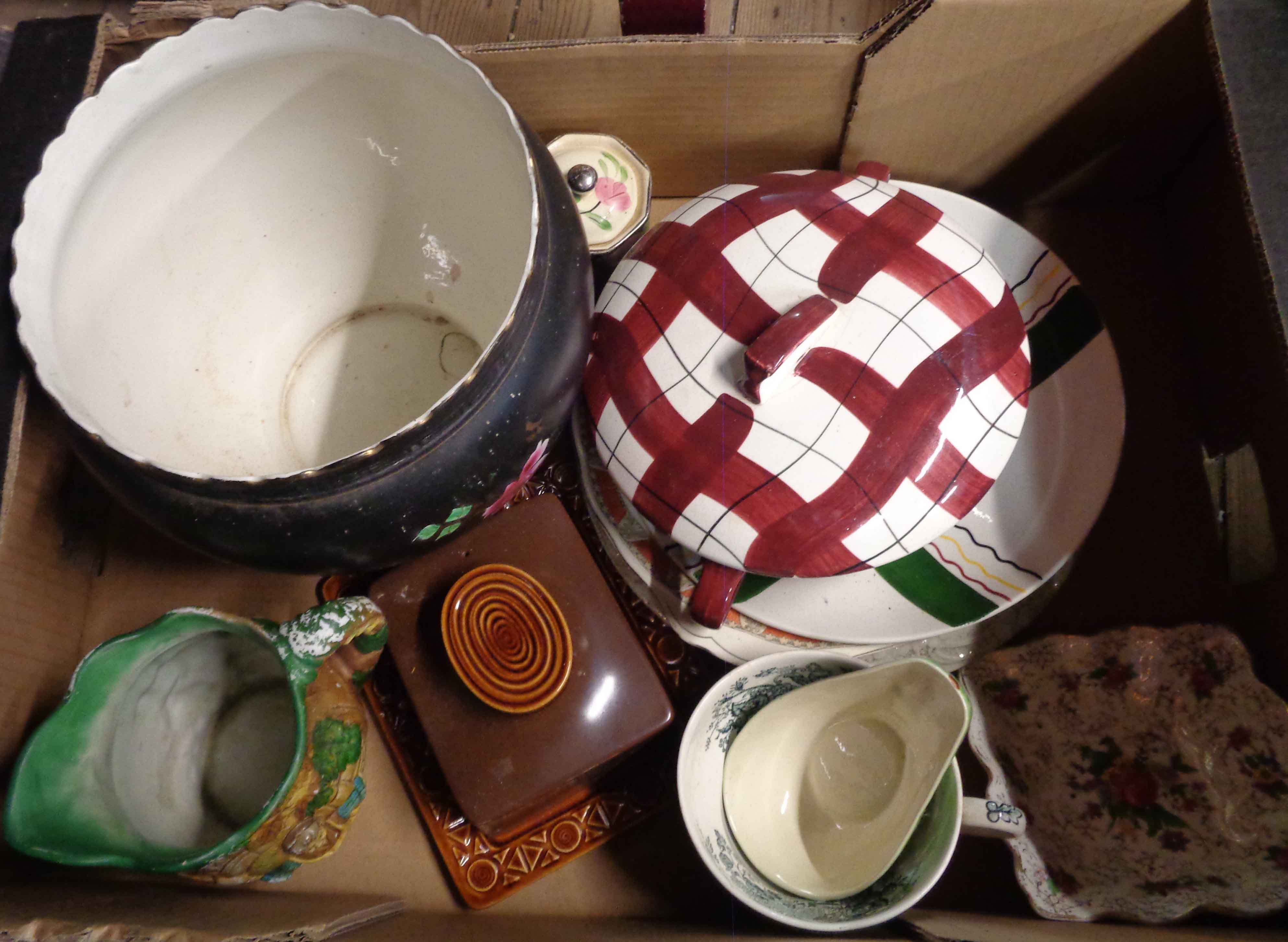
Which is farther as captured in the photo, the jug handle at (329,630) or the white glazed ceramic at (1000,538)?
the white glazed ceramic at (1000,538)

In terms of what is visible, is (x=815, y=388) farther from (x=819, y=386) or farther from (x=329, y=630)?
(x=329, y=630)

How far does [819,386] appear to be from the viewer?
0.48 meters

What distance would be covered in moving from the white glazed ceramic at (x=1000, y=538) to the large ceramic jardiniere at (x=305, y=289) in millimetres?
160

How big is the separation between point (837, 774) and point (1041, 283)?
0.41 meters

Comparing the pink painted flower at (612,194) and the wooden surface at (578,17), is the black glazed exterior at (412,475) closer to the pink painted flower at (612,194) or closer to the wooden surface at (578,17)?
the pink painted flower at (612,194)

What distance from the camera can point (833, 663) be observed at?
0.57 metres

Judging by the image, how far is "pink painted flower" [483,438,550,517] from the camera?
20.3 inches

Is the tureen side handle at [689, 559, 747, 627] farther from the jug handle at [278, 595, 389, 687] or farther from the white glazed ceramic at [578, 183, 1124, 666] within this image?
the jug handle at [278, 595, 389, 687]

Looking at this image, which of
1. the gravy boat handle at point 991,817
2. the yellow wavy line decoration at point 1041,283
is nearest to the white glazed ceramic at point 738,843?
the gravy boat handle at point 991,817

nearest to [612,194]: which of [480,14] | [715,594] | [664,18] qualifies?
[664,18]

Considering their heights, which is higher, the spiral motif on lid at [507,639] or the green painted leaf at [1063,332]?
the green painted leaf at [1063,332]

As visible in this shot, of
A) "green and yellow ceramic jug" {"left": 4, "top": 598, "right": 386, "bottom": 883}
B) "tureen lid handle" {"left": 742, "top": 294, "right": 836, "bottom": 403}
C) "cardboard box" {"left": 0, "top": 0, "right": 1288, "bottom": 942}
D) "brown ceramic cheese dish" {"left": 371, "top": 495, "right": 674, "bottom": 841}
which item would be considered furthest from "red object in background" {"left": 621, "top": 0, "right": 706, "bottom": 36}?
"green and yellow ceramic jug" {"left": 4, "top": 598, "right": 386, "bottom": 883}

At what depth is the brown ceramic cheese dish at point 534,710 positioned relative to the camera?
22.9 inches

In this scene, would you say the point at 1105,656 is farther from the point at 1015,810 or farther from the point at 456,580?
the point at 456,580
